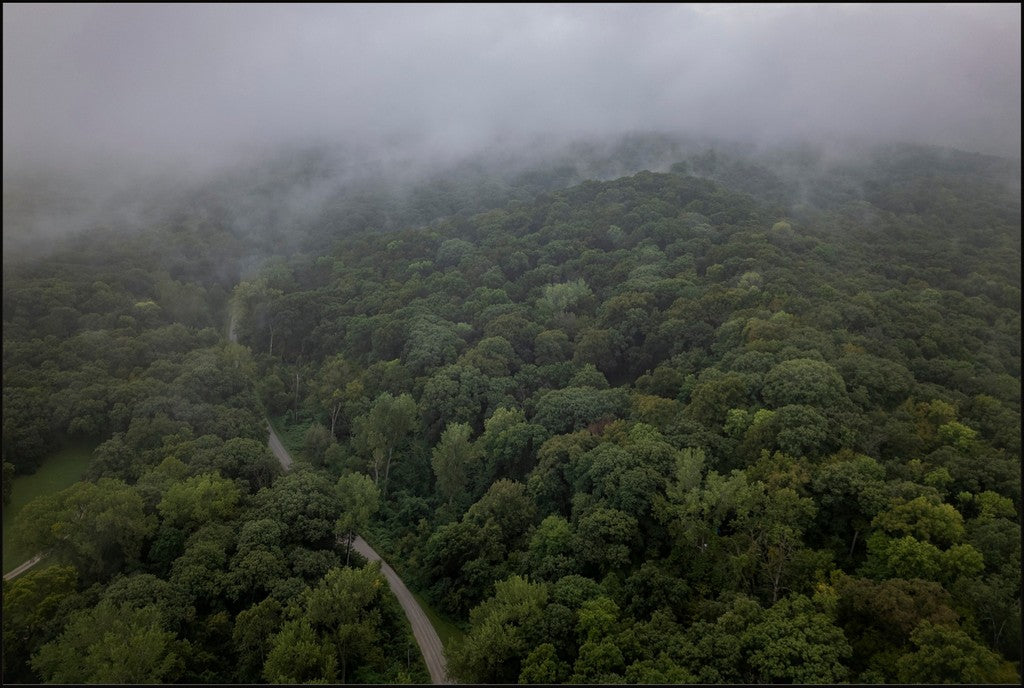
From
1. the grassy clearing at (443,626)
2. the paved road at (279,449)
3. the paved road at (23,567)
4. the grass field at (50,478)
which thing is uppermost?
the grass field at (50,478)

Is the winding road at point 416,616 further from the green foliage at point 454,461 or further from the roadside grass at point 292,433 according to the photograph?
the roadside grass at point 292,433

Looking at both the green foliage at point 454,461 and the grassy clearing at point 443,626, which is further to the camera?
the green foliage at point 454,461

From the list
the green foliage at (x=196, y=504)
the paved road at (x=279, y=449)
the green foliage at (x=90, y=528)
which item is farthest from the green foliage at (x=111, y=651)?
the paved road at (x=279, y=449)

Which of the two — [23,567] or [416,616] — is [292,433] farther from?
[416,616]

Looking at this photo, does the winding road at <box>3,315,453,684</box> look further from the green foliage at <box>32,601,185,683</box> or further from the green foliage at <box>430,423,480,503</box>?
the green foliage at <box>32,601,185,683</box>

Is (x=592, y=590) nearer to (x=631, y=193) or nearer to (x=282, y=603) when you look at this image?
(x=282, y=603)

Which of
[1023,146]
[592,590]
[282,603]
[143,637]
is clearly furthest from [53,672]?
[1023,146]

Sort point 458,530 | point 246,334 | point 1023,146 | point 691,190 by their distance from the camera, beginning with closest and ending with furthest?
point 1023,146 → point 458,530 → point 246,334 → point 691,190

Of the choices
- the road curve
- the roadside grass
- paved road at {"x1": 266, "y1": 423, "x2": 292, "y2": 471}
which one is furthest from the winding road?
the roadside grass
